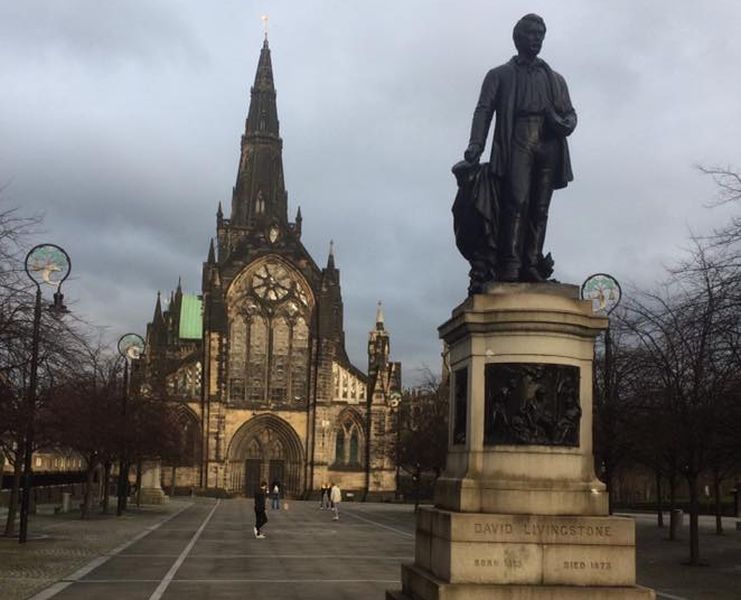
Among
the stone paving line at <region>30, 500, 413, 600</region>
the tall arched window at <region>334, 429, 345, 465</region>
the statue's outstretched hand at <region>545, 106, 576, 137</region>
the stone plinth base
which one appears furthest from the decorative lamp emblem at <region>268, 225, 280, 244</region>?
Result: the stone plinth base

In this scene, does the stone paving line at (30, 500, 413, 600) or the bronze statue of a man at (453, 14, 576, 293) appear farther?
the stone paving line at (30, 500, 413, 600)

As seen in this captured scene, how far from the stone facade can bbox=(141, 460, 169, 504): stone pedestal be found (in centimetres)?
1428

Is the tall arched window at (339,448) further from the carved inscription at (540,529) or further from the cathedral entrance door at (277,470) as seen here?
the carved inscription at (540,529)

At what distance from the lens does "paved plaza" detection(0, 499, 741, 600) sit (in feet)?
51.8

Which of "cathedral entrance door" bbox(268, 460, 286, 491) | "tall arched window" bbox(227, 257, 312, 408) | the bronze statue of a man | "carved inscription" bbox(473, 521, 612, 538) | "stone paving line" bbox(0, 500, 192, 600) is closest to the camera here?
"carved inscription" bbox(473, 521, 612, 538)

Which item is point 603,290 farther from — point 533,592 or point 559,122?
point 533,592

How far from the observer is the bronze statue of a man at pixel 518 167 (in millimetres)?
10359

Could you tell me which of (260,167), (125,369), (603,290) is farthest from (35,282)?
(260,167)

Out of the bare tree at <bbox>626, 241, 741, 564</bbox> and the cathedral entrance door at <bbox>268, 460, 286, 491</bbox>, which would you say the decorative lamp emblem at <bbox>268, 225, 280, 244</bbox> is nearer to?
the cathedral entrance door at <bbox>268, 460, 286, 491</bbox>

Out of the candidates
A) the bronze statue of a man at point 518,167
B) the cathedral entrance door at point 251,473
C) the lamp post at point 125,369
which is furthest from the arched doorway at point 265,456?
the bronze statue of a man at point 518,167

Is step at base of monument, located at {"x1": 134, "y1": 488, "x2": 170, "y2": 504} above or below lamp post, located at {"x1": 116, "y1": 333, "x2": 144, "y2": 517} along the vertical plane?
below

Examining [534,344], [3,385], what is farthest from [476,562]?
[3,385]

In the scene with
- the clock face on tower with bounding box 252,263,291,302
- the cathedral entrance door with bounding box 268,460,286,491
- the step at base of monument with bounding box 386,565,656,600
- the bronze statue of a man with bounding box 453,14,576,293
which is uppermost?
the clock face on tower with bounding box 252,263,291,302

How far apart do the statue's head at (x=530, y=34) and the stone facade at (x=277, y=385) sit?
6759 centimetres
